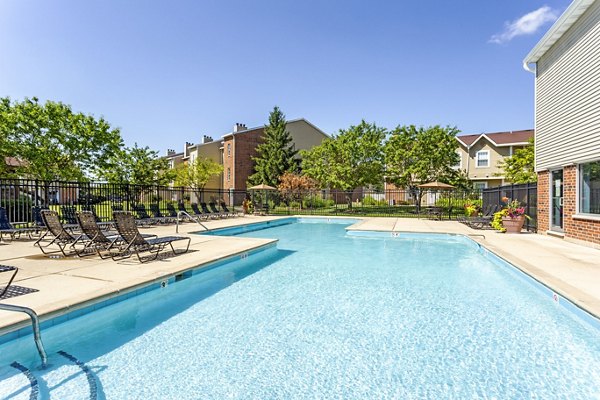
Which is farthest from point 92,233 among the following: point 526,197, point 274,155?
point 274,155

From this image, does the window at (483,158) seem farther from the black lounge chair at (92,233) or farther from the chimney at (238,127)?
the black lounge chair at (92,233)

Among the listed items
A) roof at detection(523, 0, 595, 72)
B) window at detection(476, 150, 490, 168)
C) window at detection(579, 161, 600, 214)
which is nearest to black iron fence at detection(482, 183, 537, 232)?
window at detection(579, 161, 600, 214)

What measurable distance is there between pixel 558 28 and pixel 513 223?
6011 mm

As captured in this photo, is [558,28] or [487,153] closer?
[558,28]

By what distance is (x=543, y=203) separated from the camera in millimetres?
10578

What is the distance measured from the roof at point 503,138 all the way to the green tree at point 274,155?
1587 centimetres

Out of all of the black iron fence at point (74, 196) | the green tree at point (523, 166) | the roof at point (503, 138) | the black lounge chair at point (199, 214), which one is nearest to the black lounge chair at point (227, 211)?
the black lounge chair at point (199, 214)

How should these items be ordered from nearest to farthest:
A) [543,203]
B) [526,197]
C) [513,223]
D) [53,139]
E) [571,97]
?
[571,97] → [543,203] → [513,223] → [526,197] → [53,139]

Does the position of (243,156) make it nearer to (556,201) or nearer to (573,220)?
(556,201)

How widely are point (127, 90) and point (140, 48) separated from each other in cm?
321

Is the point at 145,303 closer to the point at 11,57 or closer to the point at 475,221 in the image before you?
the point at 475,221

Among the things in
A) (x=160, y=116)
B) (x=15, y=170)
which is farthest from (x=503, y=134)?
(x=15, y=170)

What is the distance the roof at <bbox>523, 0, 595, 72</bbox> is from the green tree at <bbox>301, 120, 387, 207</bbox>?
11.3 meters

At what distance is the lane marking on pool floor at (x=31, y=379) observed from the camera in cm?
251
